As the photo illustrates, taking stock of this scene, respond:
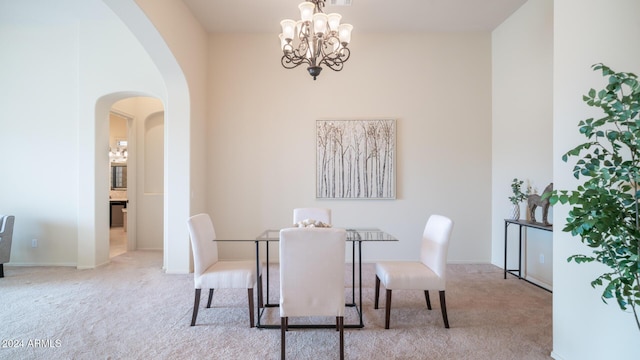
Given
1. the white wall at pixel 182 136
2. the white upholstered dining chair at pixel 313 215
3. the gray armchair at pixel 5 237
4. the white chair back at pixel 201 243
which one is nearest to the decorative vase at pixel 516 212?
the white upholstered dining chair at pixel 313 215

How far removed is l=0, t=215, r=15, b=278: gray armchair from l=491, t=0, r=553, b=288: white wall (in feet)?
21.5

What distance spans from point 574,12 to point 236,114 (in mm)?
3915

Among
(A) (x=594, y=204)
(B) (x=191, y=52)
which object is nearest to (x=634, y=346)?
(A) (x=594, y=204)

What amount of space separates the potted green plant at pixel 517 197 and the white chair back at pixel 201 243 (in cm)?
364

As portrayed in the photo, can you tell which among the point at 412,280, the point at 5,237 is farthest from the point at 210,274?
the point at 5,237

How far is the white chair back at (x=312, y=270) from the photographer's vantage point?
2.07 meters

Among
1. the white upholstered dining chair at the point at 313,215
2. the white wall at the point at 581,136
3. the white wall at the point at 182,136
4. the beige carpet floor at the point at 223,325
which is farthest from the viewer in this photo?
the white wall at the point at 182,136

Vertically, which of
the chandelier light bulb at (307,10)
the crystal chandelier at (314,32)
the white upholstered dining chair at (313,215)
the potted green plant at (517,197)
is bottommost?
the white upholstered dining chair at (313,215)

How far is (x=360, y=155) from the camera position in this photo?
455 cm

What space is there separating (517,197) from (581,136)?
2133 millimetres

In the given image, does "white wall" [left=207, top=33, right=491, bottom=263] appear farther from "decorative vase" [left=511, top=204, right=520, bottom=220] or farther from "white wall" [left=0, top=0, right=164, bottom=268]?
"white wall" [left=0, top=0, right=164, bottom=268]

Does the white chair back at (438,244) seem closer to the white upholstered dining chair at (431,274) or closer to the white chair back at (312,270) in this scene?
the white upholstered dining chair at (431,274)

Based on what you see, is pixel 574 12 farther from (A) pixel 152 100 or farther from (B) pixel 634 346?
(A) pixel 152 100

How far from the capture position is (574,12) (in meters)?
2.00
